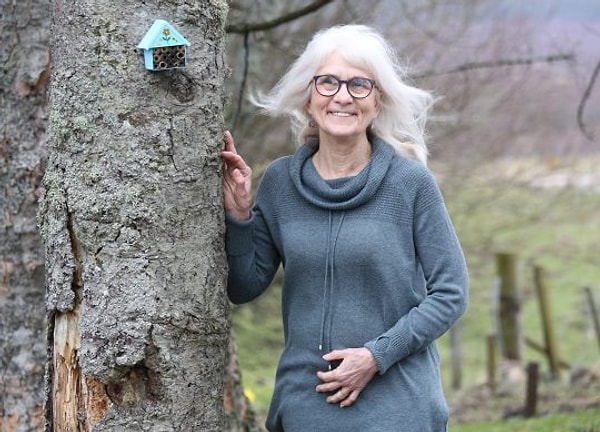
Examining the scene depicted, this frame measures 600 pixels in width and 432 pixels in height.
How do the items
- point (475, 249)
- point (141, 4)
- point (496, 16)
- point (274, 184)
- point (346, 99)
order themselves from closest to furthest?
1. point (141, 4)
2. point (346, 99)
3. point (274, 184)
4. point (496, 16)
5. point (475, 249)

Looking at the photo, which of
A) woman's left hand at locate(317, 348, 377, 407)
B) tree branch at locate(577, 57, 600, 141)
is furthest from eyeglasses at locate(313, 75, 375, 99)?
tree branch at locate(577, 57, 600, 141)

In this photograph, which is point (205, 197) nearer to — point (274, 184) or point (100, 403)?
point (274, 184)

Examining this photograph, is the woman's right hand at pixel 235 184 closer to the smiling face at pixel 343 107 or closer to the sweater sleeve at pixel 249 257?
the sweater sleeve at pixel 249 257

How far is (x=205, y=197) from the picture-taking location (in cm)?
284

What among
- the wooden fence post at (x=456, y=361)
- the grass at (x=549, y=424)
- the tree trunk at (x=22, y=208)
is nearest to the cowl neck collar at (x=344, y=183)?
the tree trunk at (x=22, y=208)

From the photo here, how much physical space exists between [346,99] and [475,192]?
24.2 ft

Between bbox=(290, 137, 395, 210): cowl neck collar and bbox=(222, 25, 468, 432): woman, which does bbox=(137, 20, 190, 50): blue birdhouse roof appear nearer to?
bbox=(222, 25, 468, 432): woman

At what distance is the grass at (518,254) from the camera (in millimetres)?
8672

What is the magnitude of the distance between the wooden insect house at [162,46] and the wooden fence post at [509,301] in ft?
19.4

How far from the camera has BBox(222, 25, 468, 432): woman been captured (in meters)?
2.90

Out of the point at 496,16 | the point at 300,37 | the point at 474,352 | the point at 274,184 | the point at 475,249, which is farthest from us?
the point at 474,352

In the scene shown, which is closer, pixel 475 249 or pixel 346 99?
pixel 346 99

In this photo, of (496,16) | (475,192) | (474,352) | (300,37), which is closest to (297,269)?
(300,37)

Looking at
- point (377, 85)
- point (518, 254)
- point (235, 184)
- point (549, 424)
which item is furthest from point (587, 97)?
point (518, 254)
